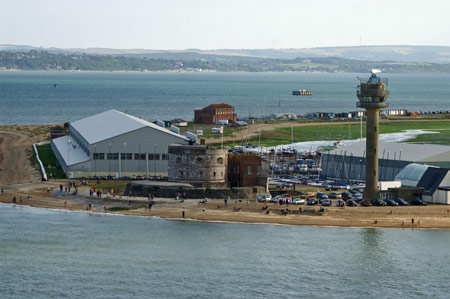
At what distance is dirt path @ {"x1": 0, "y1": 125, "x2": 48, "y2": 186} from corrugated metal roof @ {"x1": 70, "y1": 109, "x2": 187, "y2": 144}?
27.4ft

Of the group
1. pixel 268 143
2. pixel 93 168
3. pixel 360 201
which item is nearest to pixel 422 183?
pixel 360 201

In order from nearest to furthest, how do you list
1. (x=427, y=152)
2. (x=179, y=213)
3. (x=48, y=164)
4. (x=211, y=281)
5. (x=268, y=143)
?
(x=211, y=281) < (x=179, y=213) < (x=427, y=152) < (x=48, y=164) < (x=268, y=143)

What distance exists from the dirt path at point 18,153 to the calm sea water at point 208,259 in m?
20.6

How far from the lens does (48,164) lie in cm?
10862

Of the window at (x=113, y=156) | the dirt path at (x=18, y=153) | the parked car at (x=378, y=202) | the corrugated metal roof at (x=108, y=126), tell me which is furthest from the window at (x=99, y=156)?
the parked car at (x=378, y=202)

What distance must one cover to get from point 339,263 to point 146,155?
41.2 metres

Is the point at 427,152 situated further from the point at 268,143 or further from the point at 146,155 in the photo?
the point at 268,143

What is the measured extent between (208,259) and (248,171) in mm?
25463

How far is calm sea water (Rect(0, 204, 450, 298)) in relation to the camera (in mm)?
55281

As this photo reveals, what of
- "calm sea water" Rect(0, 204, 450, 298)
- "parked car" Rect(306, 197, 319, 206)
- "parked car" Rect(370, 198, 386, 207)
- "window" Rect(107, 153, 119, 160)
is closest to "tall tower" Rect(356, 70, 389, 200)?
"parked car" Rect(370, 198, 386, 207)

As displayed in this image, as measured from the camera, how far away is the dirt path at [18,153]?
9950 cm

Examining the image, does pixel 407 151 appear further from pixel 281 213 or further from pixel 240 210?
pixel 240 210

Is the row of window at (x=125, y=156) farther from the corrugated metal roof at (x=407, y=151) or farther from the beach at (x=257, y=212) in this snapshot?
the corrugated metal roof at (x=407, y=151)

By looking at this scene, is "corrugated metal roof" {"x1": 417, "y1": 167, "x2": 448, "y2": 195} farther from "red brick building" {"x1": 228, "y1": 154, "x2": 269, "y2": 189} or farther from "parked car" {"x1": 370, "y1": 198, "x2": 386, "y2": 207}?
"red brick building" {"x1": 228, "y1": 154, "x2": 269, "y2": 189}
